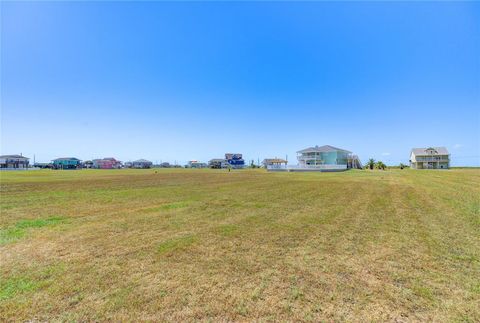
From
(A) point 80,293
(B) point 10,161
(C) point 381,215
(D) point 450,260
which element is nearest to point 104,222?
(A) point 80,293

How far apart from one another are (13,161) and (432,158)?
494ft

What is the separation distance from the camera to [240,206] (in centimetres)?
985

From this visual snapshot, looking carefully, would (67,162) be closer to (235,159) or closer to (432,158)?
→ (235,159)

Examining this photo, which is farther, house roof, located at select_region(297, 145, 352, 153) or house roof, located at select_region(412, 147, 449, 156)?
house roof, located at select_region(412, 147, 449, 156)

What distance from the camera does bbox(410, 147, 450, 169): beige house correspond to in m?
72.4

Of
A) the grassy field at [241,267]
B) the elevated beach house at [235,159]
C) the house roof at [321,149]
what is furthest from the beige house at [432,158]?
the grassy field at [241,267]

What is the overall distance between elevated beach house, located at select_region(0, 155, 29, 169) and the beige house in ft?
456

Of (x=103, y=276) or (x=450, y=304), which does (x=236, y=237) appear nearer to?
(x=103, y=276)

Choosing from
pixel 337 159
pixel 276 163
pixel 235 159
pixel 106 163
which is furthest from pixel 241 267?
pixel 106 163

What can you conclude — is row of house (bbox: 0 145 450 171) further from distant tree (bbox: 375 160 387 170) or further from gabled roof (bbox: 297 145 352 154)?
distant tree (bbox: 375 160 387 170)

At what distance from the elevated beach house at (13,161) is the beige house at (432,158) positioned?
456 feet

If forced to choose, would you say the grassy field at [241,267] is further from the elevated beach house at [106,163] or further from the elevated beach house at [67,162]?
the elevated beach house at [106,163]

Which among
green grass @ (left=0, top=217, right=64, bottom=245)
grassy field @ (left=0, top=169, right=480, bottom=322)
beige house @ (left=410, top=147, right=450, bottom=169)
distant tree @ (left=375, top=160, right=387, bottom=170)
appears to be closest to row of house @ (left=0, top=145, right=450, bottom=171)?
beige house @ (left=410, top=147, right=450, bottom=169)

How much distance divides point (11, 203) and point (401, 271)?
14665 mm
